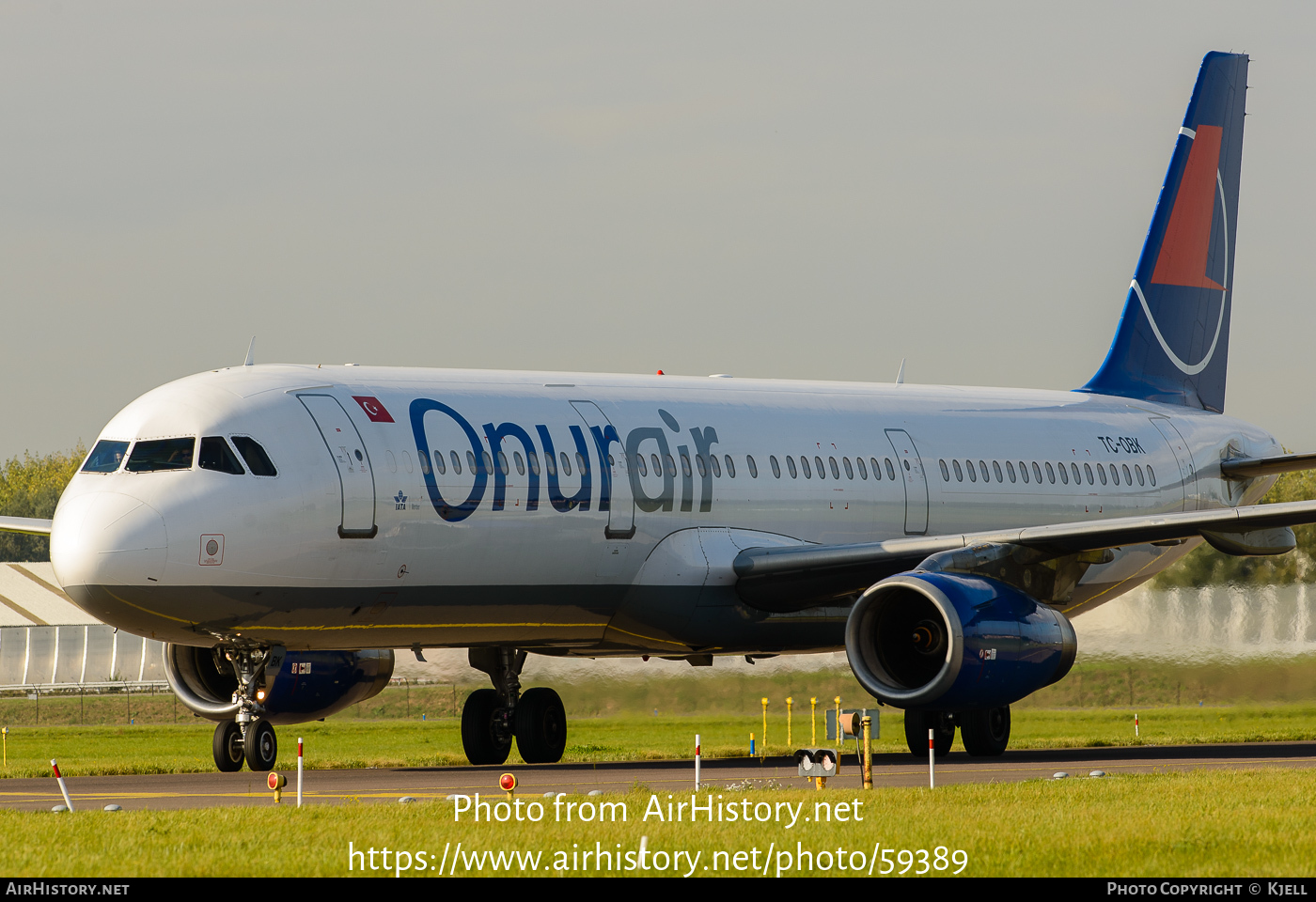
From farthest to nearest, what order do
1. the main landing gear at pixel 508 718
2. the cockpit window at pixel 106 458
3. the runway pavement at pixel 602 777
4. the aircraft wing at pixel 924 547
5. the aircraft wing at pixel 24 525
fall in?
the aircraft wing at pixel 24 525 → the main landing gear at pixel 508 718 → the aircraft wing at pixel 924 547 → the cockpit window at pixel 106 458 → the runway pavement at pixel 602 777

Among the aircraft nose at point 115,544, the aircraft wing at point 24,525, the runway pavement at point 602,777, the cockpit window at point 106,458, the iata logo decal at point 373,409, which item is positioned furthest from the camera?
the aircraft wing at point 24,525

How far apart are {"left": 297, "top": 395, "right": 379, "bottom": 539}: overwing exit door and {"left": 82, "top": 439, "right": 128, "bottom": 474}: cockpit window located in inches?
71.0

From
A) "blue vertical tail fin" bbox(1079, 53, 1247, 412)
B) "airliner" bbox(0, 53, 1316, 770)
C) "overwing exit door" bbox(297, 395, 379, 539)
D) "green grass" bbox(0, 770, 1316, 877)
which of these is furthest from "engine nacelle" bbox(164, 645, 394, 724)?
"blue vertical tail fin" bbox(1079, 53, 1247, 412)

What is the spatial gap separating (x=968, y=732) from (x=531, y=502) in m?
6.59

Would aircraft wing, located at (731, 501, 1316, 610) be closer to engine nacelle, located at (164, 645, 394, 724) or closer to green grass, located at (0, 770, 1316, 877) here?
engine nacelle, located at (164, 645, 394, 724)

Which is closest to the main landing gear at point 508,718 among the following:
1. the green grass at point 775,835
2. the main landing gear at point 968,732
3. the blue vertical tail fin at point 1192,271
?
the main landing gear at point 968,732

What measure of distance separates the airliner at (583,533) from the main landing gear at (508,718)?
3 centimetres

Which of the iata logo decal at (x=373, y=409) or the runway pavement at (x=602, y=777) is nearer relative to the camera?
the runway pavement at (x=602, y=777)

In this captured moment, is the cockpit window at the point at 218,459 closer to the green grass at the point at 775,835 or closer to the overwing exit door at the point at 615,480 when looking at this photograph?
the overwing exit door at the point at 615,480

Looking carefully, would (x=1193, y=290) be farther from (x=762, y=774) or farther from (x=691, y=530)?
(x=762, y=774)

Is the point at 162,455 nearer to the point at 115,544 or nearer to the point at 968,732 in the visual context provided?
the point at 115,544

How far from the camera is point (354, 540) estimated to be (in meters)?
18.9

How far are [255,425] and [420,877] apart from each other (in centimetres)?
870

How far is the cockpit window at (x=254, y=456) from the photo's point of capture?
18453 millimetres
